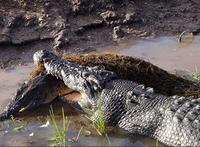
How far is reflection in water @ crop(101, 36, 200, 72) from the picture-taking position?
619 centimetres

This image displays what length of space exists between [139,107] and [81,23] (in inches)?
95.8

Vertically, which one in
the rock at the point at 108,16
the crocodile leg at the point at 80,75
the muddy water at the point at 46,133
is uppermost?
Result: the rock at the point at 108,16

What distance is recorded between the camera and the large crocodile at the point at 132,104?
4.62 meters

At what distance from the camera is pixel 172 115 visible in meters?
4.68

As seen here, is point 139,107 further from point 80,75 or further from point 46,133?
point 46,133

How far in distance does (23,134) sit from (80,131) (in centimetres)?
54

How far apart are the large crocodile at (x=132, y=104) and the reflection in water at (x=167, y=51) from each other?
1192 mm

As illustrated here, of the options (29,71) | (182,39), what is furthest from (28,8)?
(182,39)

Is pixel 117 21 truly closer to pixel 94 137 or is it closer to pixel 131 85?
pixel 131 85

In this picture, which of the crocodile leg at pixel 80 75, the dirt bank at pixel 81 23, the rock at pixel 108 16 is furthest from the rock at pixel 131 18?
the crocodile leg at pixel 80 75

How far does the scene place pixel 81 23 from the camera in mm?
7016

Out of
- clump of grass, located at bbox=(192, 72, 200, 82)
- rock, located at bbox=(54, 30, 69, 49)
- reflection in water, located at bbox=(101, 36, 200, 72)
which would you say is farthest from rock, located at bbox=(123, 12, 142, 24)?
clump of grass, located at bbox=(192, 72, 200, 82)

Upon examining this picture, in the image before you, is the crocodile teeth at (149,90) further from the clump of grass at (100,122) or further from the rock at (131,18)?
the rock at (131,18)

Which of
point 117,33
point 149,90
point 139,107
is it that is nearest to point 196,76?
point 149,90
